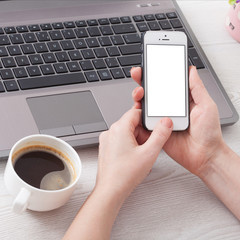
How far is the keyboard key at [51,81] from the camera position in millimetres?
891

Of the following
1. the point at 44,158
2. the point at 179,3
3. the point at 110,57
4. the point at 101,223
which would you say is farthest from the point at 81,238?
the point at 179,3

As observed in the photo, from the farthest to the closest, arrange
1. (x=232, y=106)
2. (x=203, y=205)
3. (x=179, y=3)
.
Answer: (x=179, y=3) → (x=232, y=106) → (x=203, y=205)

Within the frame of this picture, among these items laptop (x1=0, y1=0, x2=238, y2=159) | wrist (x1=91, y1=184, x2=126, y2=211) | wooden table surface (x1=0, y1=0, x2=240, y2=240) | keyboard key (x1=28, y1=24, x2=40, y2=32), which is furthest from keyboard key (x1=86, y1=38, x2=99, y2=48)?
wrist (x1=91, y1=184, x2=126, y2=211)

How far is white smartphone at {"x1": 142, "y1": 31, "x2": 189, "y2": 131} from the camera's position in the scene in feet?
2.64

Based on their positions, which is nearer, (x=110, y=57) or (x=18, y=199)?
(x=18, y=199)

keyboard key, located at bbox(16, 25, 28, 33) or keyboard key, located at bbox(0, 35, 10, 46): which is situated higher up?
keyboard key, located at bbox(16, 25, 28, 33)

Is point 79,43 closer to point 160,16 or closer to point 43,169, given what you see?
point 160,16

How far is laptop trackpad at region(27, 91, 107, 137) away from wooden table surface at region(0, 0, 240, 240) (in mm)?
44

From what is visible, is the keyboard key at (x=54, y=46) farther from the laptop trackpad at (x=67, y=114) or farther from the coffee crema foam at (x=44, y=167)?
the coffee crema foam at (x=44, y=167)

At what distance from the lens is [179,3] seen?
3.78ft

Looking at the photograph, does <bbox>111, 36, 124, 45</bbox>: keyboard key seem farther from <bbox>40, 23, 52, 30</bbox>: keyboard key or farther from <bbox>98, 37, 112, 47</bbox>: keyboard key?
<bbox>40, 23, 52, 30</bbox>: keyboard key

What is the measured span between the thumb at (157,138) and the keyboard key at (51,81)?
0.69 ft

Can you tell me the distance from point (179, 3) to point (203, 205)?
53 centimetres

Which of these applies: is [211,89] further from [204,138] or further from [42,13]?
[42,13]
